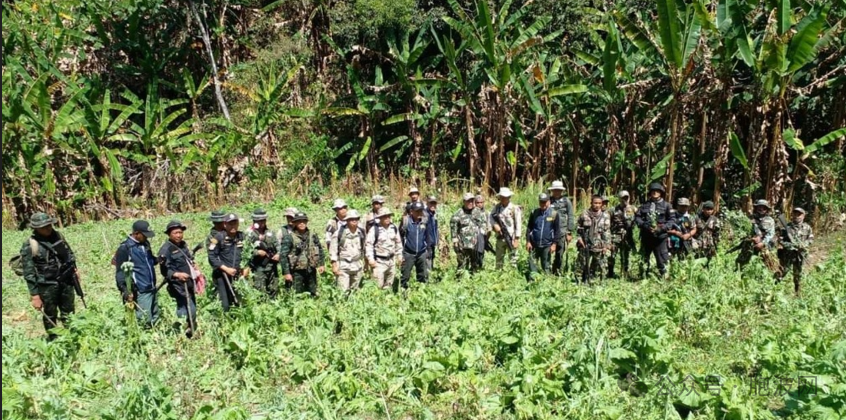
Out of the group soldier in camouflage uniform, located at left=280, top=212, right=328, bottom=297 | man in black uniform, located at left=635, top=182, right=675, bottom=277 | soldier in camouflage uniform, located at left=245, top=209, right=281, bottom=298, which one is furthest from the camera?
man in black uniform, located at left=635, top=182, right=675, bottom=277

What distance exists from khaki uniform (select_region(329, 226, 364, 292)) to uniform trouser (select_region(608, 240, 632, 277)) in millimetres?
3697

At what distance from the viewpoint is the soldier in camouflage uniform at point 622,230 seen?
9.05m

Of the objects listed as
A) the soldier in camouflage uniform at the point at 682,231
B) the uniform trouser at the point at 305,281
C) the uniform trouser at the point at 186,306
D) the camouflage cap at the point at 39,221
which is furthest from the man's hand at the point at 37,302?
the soldier in camouflage uniform at the point at 682,231

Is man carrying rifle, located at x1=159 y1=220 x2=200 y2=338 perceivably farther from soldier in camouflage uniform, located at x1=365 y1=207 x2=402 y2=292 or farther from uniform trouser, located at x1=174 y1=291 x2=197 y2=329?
soldier in camouflage uniform, located at x1=365 y1=207 x2=402 y2=292

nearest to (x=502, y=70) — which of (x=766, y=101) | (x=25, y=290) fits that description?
(x=766, y=101)

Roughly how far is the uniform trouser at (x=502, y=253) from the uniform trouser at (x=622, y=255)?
4.62 feet

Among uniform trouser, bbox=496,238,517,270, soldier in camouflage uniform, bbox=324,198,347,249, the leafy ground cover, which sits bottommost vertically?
the leafy ground cover

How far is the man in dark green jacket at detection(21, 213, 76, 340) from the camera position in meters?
6.56

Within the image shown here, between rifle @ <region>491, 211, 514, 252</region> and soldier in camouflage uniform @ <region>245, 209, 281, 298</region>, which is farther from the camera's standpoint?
rifle @ <region>491, 211, 514, 252</region>

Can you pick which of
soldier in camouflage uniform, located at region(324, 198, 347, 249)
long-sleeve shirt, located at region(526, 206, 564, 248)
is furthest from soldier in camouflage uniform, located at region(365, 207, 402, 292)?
long-sleeve shirt, located at region(526, 206, 564, 248)

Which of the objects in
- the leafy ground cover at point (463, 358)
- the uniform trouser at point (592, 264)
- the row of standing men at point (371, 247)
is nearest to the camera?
the leafy ground cover at point (463, 358)

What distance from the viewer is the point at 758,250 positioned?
844cm

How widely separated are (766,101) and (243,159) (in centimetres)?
1259

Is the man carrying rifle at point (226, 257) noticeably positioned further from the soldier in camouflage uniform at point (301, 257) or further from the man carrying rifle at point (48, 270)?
the man carrying rifle at point (48, 270)
